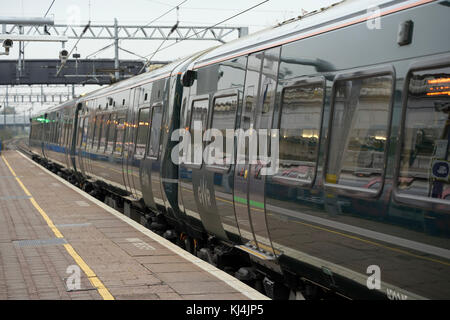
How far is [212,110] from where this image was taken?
9.04 m

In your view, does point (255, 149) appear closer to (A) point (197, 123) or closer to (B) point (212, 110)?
(B) point (212, 110)

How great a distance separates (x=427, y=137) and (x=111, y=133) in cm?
1320

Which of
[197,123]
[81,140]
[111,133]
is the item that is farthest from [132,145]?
[81,140]

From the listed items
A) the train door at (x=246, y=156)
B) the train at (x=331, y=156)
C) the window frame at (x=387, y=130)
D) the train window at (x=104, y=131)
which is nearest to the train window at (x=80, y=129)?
the train window at (x=104, y=131)

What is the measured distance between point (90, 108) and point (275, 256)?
15314mm

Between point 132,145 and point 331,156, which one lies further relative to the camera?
point 132,145

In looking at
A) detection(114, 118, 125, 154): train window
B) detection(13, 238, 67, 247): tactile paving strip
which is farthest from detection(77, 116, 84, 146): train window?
detection(13, 238, 67, 247): tactile paving strip

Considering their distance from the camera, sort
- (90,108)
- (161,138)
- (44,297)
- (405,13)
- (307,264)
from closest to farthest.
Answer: (405,13), (307,264), (44,297), (161,138), (90,108)

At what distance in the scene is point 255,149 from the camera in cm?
732

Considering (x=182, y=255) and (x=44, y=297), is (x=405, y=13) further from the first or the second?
(x=182, y=255)

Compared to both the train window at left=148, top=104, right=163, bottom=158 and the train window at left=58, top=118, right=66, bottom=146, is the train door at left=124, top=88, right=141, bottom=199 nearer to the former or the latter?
the train window at left=148, top=104, right=163, bottom=158

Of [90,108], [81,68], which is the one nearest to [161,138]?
[90,108]

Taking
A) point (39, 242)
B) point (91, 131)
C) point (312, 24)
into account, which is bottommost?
point (39, 242)

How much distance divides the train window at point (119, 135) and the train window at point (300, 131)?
354 inches
